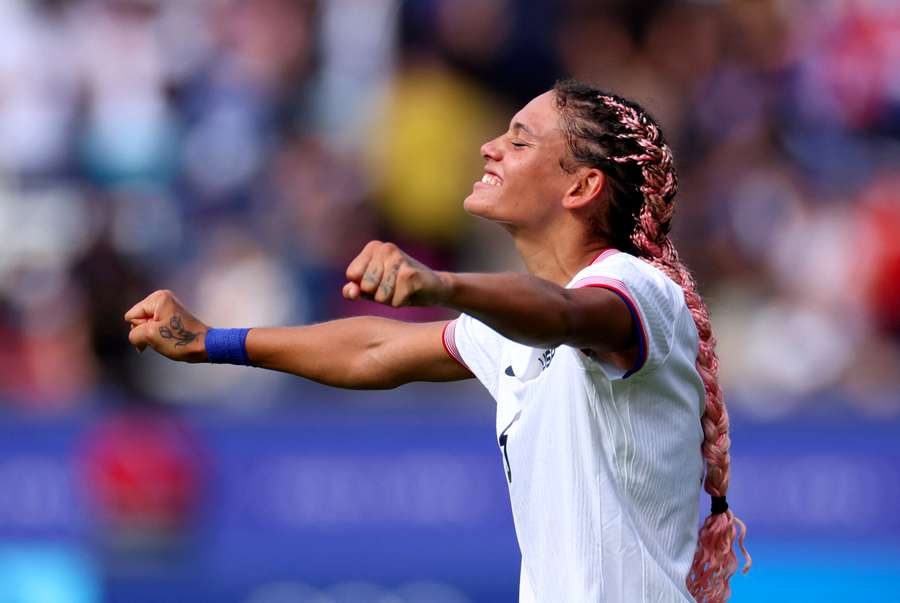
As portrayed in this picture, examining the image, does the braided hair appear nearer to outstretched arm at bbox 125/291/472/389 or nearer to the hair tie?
the hair tie

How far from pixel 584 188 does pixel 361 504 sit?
13.2 feet

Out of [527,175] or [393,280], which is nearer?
[393,280]

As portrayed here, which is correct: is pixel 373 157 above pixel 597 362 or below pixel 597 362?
above

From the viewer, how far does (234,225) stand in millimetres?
8766

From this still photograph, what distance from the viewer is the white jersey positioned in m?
3.38

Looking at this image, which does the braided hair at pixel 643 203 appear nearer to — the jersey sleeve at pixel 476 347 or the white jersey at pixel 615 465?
the white jersey at pixel 615 465

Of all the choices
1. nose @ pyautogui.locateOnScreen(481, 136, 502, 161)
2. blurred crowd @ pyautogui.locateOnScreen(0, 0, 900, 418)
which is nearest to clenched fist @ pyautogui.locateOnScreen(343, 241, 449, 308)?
nose @ pyautogui.locateOnScreen(481, 136, 502, 161)

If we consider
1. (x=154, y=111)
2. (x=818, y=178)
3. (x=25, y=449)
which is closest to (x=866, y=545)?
(x=818, y=178)

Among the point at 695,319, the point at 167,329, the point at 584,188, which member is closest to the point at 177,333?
the point at 167,329

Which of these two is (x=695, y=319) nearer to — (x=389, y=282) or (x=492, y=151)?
(x=492, y=151)

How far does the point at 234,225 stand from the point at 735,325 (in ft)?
9.30

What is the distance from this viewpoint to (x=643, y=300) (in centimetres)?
325

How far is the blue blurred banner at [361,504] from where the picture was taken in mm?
7352

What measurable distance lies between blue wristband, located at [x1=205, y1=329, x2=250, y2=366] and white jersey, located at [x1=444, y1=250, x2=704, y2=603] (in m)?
0.80
